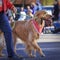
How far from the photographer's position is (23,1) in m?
23.6

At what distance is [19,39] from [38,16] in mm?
887

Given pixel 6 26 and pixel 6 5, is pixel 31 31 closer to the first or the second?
pixel 6 26

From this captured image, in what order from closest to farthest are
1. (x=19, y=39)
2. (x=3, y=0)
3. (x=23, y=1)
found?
(x=3, y=0)
(x=19, y=39)
(x=23, y=1)

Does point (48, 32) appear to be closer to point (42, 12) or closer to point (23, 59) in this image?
point (42, 12)

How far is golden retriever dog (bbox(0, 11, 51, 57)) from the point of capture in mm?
9414

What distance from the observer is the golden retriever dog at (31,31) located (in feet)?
30.9

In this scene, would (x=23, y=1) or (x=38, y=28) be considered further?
(x=23, y=1)

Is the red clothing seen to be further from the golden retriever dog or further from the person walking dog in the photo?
the golden retriever dog

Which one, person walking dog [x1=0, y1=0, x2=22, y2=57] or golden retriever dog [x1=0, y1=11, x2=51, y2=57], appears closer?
person walking dog [x1=0, y1=0, x2=22, y2=57]

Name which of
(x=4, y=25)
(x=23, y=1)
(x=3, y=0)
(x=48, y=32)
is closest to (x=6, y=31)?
(x=4, y=25)

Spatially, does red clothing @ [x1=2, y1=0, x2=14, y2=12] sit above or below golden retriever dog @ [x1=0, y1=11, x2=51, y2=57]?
above

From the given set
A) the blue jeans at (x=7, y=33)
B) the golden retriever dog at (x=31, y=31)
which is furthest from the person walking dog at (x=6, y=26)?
the golden retriever dog at (x=31, y=31)

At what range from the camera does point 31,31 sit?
947 centimetres

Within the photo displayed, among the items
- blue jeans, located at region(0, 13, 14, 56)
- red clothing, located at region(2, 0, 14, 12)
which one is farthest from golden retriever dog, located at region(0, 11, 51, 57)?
red clothing, located at region(2, 0, 14, 12)
